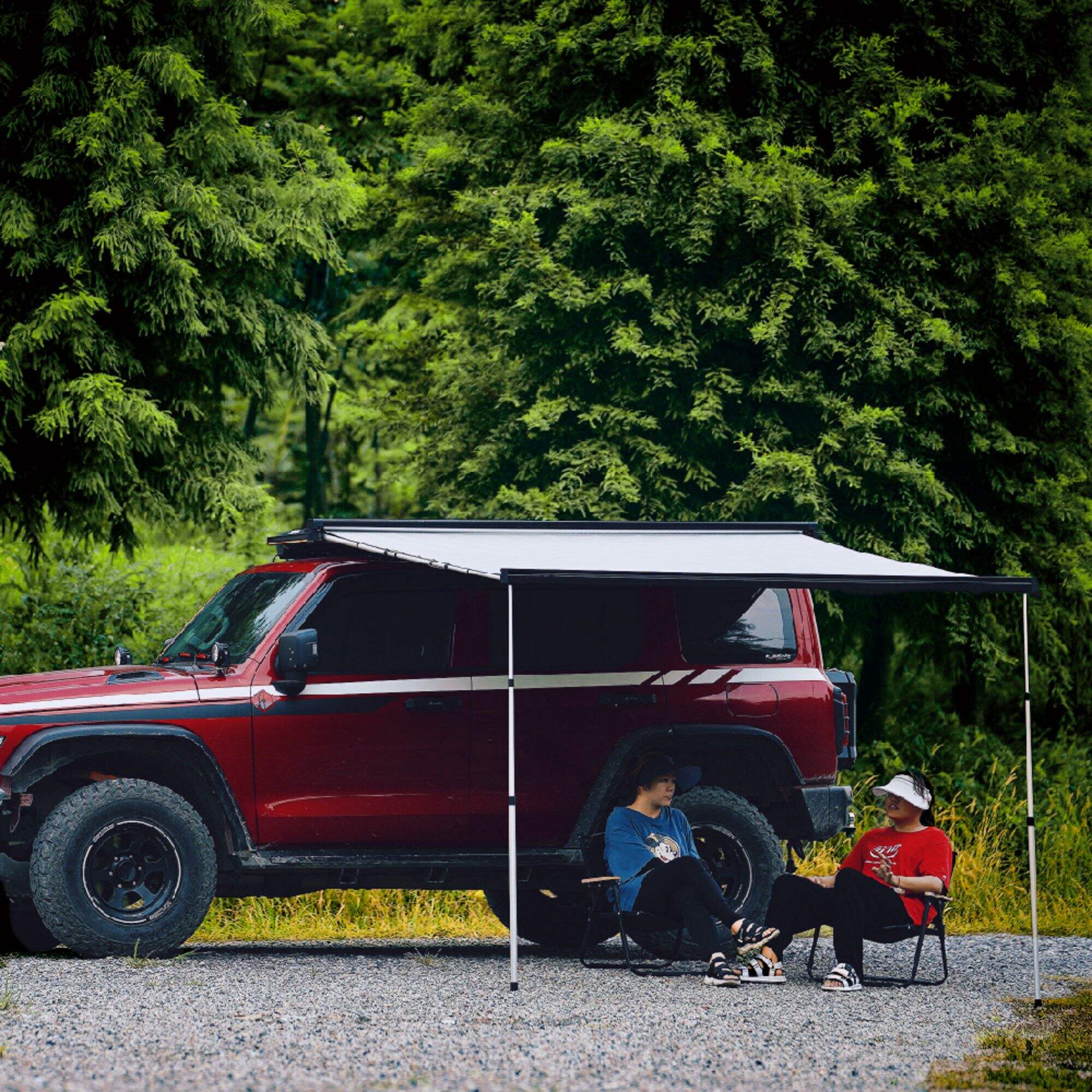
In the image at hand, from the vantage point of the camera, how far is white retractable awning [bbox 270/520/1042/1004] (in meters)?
8.39

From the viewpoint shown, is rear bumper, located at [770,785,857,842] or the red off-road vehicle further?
rear bumper, located at [770,785,857,842]

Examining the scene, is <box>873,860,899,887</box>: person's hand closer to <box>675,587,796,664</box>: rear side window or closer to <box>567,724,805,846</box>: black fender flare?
<box>567,724,805,846</box>: black fender flare

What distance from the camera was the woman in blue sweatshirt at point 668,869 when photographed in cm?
889

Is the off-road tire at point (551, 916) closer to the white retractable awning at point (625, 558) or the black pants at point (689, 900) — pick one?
the white retractable awning at point (625, 558)

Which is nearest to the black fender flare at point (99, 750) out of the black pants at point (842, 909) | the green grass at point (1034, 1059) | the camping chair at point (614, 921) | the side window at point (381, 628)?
the side window at point (381, 628)

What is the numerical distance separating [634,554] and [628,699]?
0.97 metres

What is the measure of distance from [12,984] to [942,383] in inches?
434

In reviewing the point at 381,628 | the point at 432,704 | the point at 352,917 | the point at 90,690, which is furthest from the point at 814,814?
the point at 90,690

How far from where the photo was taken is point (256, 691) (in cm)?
918

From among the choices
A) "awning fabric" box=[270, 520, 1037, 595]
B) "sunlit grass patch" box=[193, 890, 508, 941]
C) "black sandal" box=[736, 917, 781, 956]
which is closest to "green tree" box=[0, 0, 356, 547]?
"sunlit grass patch" box=[193, 890, 508, 941]

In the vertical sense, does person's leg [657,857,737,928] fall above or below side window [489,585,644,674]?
below

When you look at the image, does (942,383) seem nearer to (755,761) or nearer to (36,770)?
(755,761)

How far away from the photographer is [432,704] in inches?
375

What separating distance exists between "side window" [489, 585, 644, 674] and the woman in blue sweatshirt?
2.62ft
